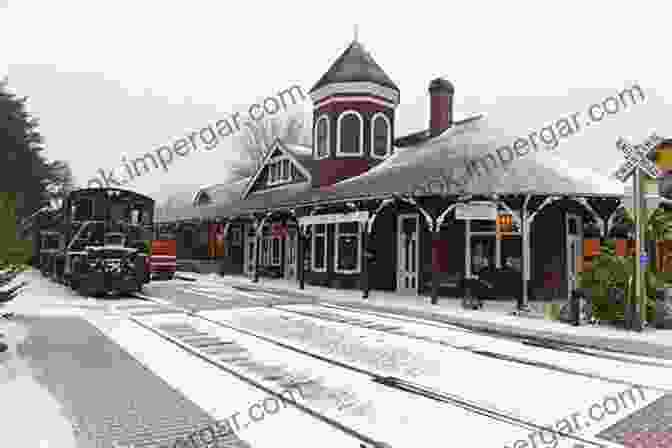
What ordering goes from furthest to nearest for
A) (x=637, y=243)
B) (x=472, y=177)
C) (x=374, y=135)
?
(x=374, y=135)
(x=472, y=177)
(x=637, y=243)

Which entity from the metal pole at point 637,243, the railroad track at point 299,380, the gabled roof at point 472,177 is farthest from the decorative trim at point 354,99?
the railroad track at point 299,380

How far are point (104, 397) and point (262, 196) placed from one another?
21789 mm

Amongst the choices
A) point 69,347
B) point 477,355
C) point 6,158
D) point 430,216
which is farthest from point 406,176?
point 6,158

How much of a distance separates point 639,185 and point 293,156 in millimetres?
17410

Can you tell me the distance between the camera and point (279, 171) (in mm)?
28172

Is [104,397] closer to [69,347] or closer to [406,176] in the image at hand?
[69,347]

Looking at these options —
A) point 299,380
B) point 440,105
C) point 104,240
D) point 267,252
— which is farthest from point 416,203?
point 267,252

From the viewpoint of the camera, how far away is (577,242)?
17.9 m

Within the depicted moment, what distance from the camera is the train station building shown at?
50.6ft

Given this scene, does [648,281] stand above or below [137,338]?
above

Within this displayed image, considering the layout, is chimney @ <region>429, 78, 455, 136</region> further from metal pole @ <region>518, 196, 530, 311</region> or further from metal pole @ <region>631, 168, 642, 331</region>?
metal pole @ <region>631, 168, 642, 331</region>

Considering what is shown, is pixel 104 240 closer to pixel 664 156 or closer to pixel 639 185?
pixel 639 185

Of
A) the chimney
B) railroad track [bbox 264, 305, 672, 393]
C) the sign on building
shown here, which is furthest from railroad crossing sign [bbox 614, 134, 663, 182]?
the chimney

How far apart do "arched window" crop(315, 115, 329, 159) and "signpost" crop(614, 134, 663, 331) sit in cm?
1315
